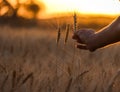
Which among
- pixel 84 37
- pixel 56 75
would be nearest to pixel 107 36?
pixel 84 37

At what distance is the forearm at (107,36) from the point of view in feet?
8.48

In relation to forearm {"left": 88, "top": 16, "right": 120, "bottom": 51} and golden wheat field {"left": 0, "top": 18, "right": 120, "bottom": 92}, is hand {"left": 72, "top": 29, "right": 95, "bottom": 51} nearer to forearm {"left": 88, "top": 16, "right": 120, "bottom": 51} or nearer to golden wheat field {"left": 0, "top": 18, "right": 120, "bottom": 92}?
forearm {"left": 88, "top": 16, "right": 120, "bottom": 51}

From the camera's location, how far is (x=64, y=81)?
374 cm

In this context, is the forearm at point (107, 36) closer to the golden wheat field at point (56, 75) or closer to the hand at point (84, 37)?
the hand at point (84, 37)

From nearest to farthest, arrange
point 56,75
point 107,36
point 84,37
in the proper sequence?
point 107,36 → point 84,37 → point 56,75

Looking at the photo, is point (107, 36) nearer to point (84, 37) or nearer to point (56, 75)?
point (84, 37)

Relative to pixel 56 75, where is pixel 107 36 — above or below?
above

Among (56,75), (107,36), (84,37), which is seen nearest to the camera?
(107,36)

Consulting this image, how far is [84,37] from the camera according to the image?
2787mm

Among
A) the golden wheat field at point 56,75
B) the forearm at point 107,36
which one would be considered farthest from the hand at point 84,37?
the golden wheat field at point 56,75

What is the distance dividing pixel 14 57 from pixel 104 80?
0.89 m

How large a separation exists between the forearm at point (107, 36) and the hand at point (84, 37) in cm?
2

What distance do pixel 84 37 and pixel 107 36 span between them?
0.56 ft

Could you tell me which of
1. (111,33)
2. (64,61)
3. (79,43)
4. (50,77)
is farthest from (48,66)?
(111,33)
